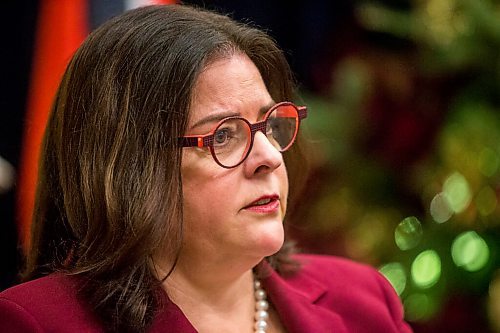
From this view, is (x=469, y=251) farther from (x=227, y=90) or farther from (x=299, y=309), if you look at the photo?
(x=227, y=90)

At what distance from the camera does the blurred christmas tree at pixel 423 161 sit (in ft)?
7.90

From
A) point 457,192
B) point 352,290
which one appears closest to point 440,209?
point 457,192

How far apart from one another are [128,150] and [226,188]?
0.56 ft

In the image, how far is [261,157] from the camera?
168 cm

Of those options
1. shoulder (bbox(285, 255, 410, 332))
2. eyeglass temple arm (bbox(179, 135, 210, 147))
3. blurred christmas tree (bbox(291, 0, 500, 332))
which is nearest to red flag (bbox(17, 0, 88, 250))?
blurred christmas tree (bbox(291, 0, 500, 332))

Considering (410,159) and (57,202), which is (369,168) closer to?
(410,159)

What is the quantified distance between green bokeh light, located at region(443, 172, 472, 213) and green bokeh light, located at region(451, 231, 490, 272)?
0.07 meters

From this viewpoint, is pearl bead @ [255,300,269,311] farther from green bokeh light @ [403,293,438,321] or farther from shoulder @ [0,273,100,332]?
green bokeh light @ [403,293,438,321]

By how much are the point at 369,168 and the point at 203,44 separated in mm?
1086

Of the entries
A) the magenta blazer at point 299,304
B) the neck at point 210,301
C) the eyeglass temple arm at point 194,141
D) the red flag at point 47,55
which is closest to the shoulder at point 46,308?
the magenta blazer at point 299,304

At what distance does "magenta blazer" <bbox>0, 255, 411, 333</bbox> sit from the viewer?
1.61 metres

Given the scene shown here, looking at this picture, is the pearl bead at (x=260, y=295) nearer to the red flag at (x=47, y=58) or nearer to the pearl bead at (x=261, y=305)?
the pearl bead at (x=261, y=305)

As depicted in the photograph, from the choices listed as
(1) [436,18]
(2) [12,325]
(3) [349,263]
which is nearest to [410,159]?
(1) [436,18]

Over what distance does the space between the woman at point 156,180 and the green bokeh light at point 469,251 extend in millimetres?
816
